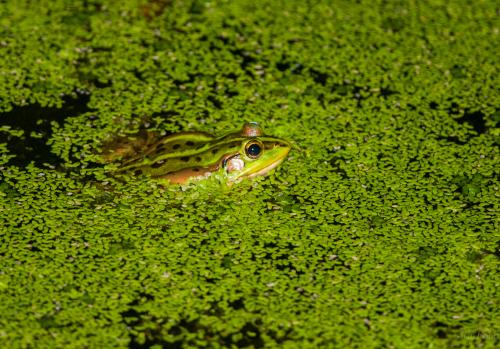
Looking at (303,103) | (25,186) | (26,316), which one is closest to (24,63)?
(25,186)

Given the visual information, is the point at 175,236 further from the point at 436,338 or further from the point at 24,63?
the point at 24,63

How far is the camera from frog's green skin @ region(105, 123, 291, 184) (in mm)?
3549

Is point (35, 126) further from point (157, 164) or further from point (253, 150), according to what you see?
point (253, 150)

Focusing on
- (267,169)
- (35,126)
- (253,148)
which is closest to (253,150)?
(253,148)

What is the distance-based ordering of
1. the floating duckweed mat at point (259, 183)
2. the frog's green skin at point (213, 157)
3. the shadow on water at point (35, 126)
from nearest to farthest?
1. the floating duckweed mat at point (259, 183)
2. the frog's green skin at point (213, 157)
3. the shadow on water at point (35, 126)

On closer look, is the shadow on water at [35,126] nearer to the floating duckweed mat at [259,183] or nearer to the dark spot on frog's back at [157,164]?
the floating duckweed mat at [259,183]

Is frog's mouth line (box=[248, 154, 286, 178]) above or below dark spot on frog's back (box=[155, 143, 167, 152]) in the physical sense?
below

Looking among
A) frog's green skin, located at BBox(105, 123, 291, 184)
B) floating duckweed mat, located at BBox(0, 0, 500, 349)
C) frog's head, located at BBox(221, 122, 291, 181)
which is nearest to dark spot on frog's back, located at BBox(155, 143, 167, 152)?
frog's green skin, located at BBox(105, 123, 291, 184)

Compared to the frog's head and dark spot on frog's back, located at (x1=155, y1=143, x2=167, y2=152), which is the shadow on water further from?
the frog's head

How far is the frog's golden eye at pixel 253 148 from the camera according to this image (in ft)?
11.7

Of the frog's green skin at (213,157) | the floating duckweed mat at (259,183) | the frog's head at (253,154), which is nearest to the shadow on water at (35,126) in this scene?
the floating duckweed mat at (259,183)

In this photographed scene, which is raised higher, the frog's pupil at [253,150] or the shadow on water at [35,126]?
the frog's pupil at [253,150]

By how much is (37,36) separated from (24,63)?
0.23 m

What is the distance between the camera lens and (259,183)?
11.8ft
